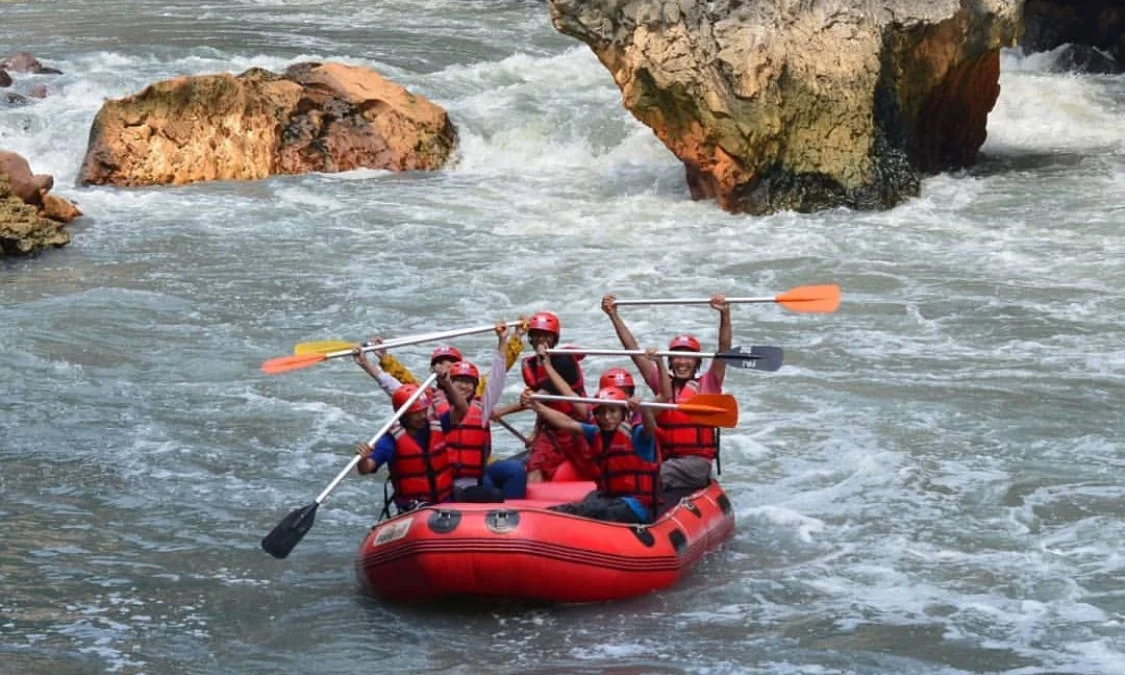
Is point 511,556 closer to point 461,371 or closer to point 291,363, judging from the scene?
point 461,371

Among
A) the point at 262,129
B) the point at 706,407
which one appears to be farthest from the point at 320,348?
the point at 262,129

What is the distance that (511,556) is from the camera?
6988 millimetres

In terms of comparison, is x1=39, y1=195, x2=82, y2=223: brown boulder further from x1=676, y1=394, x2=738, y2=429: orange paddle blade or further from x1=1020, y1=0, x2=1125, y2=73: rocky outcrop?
x1=1020, y1=0, x2=1125, y2=73: rocky outcrop

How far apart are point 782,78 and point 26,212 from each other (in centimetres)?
593

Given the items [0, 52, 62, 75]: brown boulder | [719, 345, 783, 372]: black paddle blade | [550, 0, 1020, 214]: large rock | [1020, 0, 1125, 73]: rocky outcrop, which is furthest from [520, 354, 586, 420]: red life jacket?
[1020, 0, 1125, 73]: rocky outcrop

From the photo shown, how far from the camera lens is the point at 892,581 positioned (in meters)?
7.53

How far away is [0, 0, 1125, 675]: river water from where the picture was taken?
7051 mm

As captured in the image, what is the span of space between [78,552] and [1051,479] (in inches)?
180

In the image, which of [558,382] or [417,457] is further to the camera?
[558,382]

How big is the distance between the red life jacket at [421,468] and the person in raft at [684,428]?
0.99m

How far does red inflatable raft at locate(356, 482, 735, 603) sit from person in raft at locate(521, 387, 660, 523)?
133 mm

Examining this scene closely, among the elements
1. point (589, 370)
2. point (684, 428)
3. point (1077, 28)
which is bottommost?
point (589, 370)

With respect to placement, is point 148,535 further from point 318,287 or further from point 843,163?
point 843,163

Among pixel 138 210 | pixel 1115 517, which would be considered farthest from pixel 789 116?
pixel 1115 517
